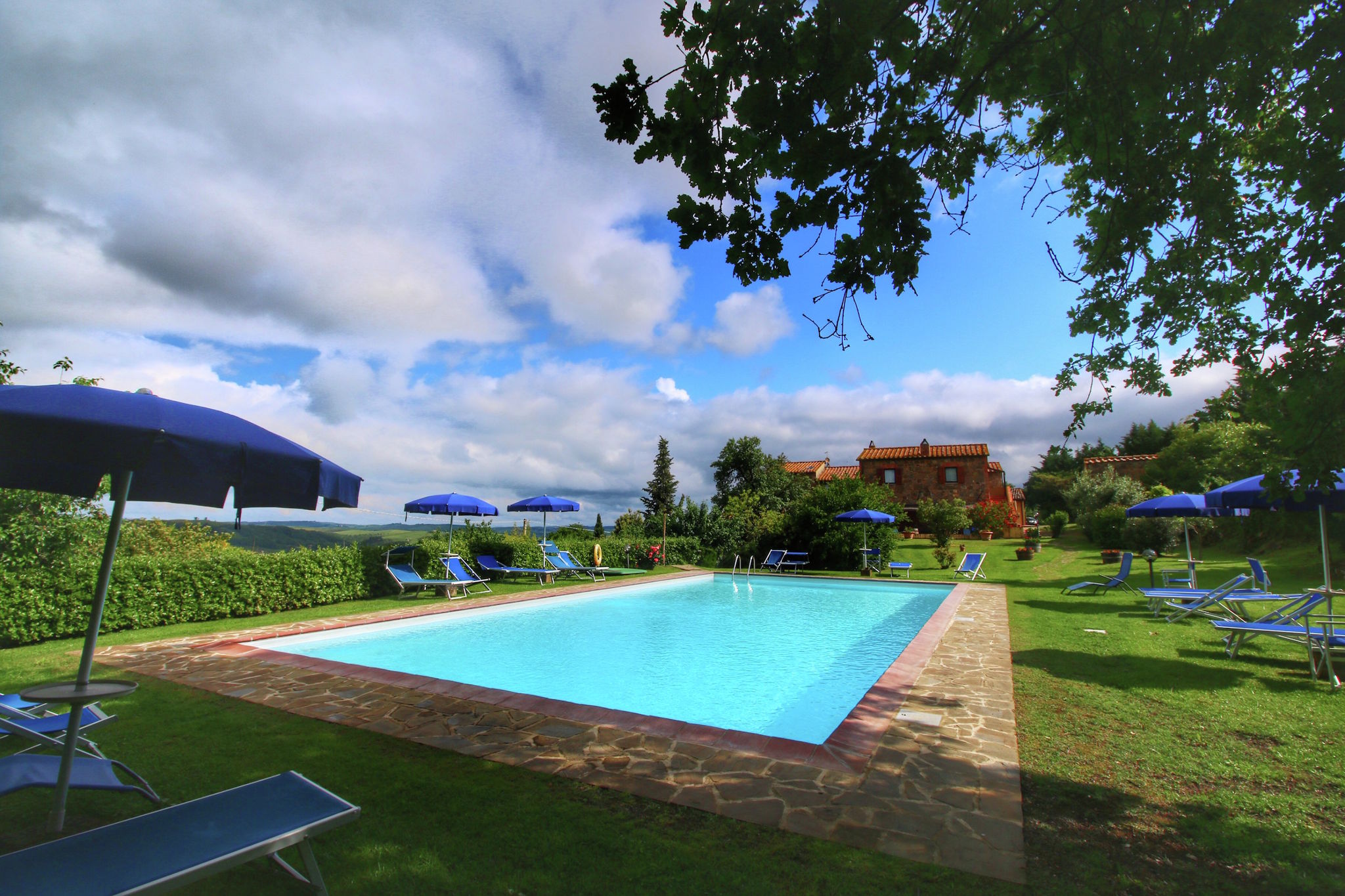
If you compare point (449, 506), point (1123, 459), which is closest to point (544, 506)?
point (449, 506)

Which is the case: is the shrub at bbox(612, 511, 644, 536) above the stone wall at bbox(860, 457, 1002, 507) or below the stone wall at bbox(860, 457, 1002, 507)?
below

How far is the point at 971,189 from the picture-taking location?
3.86m

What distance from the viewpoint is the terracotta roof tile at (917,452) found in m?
37.9

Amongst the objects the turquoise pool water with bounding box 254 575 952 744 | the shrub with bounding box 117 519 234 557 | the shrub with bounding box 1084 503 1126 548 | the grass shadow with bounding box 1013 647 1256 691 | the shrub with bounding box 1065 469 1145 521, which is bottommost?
the turquoise pool water with bounding box 254 575 952 744

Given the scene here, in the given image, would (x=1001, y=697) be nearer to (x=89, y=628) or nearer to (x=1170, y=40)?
(x=1170, y=40)

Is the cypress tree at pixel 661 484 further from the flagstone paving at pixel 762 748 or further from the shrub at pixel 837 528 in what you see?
the flagstone paving at pixel 762 748

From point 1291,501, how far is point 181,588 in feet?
46.6

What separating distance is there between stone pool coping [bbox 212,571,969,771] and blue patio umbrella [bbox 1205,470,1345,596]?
303 cm

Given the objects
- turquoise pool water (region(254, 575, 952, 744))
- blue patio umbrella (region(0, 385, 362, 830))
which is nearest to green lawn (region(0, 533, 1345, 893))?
blue patio umbrella (region(0, 385, 362, 830))

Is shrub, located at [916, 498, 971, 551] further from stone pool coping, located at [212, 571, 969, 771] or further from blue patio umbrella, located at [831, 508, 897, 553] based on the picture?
stone pool coping, located at [212, 571, 969, 771]

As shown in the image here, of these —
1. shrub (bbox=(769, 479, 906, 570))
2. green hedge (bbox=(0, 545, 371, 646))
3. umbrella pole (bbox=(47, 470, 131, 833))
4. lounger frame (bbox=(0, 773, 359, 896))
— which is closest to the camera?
lounger frame (bbox=(0, 773, 359, 896))

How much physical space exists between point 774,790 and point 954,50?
4.51 m

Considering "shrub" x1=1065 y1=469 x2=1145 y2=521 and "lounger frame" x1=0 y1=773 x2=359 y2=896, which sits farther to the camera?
"shrub" x1=1065 y1=469 x2=1145 y2=521

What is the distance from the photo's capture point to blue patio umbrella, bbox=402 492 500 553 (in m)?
14.8
